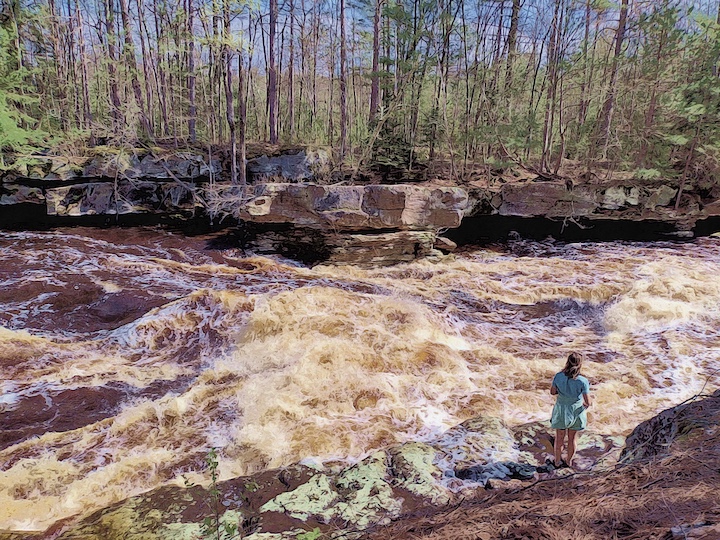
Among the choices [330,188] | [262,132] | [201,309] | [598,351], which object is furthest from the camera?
[262,132]

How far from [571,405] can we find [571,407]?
0.07ft

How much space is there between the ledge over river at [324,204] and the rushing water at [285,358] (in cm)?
150

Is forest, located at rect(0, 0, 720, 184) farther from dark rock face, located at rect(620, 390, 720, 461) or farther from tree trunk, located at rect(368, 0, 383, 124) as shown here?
dark rock face, located at rect(620, 390, 720, 461)

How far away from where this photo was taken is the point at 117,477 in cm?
433

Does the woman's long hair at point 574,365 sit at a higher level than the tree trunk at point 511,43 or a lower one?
lower

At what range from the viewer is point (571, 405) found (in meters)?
4.32

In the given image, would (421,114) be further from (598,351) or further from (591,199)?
(598,351)

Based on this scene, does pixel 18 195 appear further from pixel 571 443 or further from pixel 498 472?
pixel 571 443

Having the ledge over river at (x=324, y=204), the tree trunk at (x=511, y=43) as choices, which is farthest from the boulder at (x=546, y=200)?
the tree trunk at (x=511, y=43)

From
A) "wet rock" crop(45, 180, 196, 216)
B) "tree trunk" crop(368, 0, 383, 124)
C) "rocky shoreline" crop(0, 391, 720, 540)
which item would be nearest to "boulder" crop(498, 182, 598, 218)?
"tree trunk" crop(368, 0, 383, 124)

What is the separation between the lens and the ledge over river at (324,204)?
12.6 metres

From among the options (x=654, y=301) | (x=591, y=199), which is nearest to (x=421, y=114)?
(x=591, y=199)

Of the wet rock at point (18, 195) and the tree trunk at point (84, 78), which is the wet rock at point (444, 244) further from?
the wet rock at point (18, 195)

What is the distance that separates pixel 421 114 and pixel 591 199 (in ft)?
25.7
